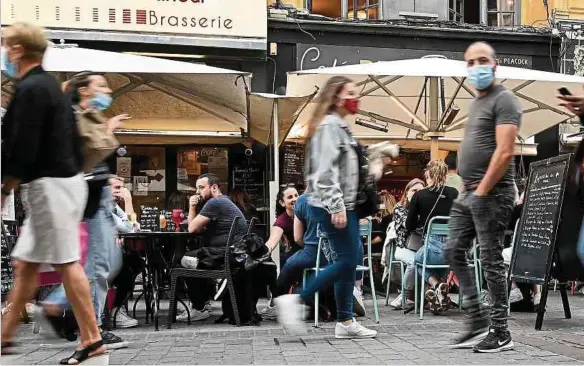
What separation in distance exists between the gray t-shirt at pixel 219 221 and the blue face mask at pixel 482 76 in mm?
3187

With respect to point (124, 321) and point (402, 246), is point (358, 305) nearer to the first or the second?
point (402, 246)

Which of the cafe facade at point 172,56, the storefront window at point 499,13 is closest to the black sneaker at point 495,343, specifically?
the cafe facade at point 172,56

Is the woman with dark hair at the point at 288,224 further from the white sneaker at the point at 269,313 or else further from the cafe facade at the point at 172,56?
the cafe facade at the point at 172,56

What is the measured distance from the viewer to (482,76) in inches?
220

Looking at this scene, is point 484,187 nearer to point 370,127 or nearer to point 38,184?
point 38,184

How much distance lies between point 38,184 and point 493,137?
2.87 metres

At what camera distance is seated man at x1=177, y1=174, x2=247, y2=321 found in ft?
26.5

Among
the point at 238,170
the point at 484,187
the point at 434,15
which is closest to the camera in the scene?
the point at 484,187

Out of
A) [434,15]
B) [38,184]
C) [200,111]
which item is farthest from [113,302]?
[434,15]

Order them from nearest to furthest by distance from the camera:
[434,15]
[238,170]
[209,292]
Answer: [209,292] < [238,170] < [434,15]

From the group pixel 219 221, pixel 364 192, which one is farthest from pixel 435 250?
pixel 364 192

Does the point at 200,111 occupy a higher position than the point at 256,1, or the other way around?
the point at 256,1

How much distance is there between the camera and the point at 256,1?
526 inches

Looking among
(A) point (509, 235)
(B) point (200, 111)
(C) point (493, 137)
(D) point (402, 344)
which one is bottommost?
(D) point (402, 344)
